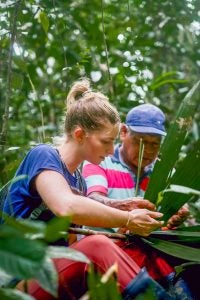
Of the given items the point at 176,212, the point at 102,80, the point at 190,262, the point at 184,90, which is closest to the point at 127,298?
the point at 190,262

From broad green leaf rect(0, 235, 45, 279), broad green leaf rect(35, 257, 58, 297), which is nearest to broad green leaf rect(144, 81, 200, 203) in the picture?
broad green leaf rect(35, 257, 58, 297)

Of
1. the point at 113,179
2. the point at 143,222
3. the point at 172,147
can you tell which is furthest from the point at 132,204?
the point at 113,179

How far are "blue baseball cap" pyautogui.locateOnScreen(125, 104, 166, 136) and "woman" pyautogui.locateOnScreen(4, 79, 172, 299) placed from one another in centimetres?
75

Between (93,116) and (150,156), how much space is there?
3.25ft

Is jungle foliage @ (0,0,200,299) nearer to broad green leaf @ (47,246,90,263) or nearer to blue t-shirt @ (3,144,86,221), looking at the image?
blue t-shirt @ (3,144,86,221)

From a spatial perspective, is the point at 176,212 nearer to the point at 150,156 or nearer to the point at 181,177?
the point at 181,177

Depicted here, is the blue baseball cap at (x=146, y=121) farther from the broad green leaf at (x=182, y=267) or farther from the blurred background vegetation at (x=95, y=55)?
the broad green leaf at (x=182, y=267)

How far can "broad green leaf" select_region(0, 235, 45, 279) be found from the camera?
4.14 ft

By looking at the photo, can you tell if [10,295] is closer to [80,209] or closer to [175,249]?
[80,209]

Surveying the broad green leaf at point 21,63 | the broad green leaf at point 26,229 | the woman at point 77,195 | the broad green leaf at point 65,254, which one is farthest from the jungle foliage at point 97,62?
the broad green leaf at point 26,229

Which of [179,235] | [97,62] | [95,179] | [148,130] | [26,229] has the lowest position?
[179,235]

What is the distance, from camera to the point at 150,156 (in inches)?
153

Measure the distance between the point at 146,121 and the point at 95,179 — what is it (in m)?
0.60

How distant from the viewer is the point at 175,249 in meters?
2.66
